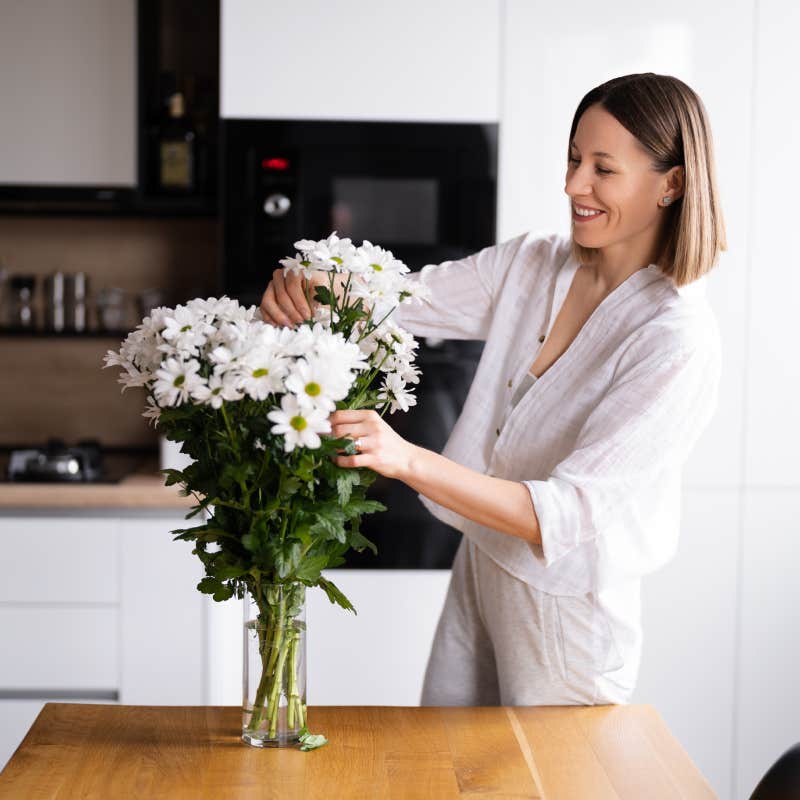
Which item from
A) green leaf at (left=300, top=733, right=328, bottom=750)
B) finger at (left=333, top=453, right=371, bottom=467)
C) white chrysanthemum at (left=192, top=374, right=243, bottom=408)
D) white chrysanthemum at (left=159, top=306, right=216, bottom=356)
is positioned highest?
white chrysanthemum at (left=159, top=306, right=216, bottom=356)

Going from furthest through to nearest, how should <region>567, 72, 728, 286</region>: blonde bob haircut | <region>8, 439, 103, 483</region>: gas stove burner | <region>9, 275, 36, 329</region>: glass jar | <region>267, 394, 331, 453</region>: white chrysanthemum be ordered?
<region>9, 275, 36, 329</region>: glass jar < <region>8, 439, 103, 483</region>: gas stove burner < <region>567, 72, 728, 286</region>: blonde bob haircut < <region>267, 394, 331, 453</region>: white chrysanthemum

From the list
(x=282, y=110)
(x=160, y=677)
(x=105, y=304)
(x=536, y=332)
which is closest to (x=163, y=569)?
(x=160, y=677)

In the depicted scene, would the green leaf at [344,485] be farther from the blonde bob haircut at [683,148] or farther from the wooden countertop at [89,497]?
the wooden countertop at [89,497]

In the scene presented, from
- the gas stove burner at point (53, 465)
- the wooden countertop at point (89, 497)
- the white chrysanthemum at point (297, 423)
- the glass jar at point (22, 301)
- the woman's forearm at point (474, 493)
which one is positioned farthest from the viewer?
the glass jar at point (22, 301)

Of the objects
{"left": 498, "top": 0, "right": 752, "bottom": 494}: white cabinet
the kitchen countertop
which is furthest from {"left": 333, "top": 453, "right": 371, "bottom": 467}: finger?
{"left": 498, "top": 0, "right": 752, "bottom": 494}: white cabinet

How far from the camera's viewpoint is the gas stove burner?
2.69 metres

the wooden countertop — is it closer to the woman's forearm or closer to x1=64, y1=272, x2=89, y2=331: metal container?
x1=64, y1=272, x2=89, y2=331: metal container

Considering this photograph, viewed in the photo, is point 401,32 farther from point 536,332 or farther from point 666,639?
point 666,639

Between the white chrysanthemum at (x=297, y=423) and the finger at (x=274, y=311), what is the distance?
0.41m

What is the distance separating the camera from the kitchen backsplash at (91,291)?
314 cm

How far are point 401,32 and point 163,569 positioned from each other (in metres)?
1.36

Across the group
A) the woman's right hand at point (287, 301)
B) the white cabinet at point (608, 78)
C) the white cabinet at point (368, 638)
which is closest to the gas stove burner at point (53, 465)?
the white cabinet at point (368, 638)

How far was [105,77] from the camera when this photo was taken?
277 cm

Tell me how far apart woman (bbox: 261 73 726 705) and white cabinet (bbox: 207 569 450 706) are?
922mm
